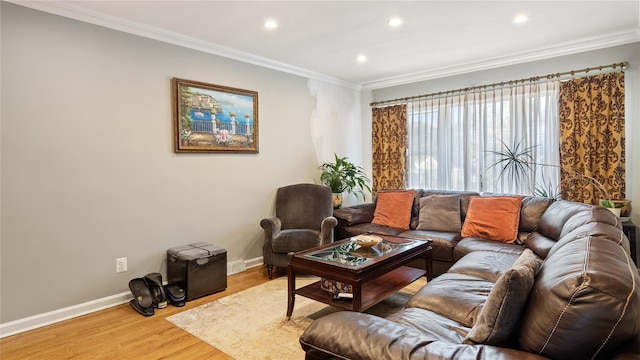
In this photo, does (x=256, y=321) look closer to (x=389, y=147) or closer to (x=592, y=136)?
(x=389, y=147)

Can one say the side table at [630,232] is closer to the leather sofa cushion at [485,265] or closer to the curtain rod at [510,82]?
the leather sofa cushion at [485,265]

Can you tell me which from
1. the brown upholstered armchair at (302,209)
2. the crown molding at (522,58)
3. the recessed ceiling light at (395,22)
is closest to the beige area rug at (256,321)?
the brown upholstered armchair at (302,209)

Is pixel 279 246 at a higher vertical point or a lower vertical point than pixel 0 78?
lower

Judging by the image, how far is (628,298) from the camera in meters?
0.99

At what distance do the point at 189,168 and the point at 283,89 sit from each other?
66.3 inches

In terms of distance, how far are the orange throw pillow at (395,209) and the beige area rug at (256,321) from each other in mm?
1126

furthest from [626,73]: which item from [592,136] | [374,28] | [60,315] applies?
[60,315]

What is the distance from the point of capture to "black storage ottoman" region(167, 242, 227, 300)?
A: 3.25 m

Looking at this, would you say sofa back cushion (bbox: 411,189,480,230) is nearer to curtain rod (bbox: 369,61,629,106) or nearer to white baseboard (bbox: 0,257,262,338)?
curtain rod (bbox: 369,61,629,106)

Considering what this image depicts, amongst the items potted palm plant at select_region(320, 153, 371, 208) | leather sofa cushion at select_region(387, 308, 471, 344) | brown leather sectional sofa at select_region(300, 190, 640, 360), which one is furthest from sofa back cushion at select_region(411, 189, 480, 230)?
leather sofa cushion at select_region(387, 308, 471, 344)

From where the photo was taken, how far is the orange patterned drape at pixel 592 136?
3.64m

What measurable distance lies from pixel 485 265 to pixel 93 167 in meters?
3.32

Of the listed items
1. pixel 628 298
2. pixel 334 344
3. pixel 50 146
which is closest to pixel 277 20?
pixel 50 146

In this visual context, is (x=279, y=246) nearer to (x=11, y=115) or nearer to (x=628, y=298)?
(x=11, y=115)
